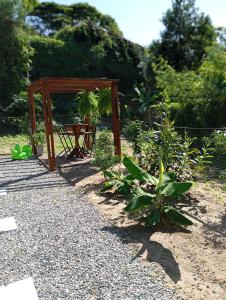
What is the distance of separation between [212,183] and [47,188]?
9.02 feet

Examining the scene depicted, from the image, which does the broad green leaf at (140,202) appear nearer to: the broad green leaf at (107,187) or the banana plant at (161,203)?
the banana plant at (161,203)

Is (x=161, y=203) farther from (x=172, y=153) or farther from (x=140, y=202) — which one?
(x=172, y=153)

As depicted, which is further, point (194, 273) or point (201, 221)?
point (201, 221)

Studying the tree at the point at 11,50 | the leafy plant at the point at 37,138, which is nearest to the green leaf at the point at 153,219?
the leafy plant at the point at 37,138

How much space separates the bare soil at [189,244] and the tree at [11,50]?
39.4 feet

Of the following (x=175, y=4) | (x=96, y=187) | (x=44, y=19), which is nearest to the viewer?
(x=96, y=187)

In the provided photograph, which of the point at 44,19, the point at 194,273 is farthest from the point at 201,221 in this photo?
the point at 44,19

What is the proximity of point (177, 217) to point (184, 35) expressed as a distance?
16.7m

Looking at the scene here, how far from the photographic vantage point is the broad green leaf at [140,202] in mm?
3775

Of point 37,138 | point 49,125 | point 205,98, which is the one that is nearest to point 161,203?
point 49,125

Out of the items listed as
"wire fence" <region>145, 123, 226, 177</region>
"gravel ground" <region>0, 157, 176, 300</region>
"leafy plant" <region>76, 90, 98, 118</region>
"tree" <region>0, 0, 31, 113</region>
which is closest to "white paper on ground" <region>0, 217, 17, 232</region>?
"gravel ground" <region>0, 157, 176, 300</region>

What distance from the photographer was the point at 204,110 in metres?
9.73

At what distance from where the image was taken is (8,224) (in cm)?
419

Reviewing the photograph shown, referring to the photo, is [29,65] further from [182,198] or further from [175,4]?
[182,198]
